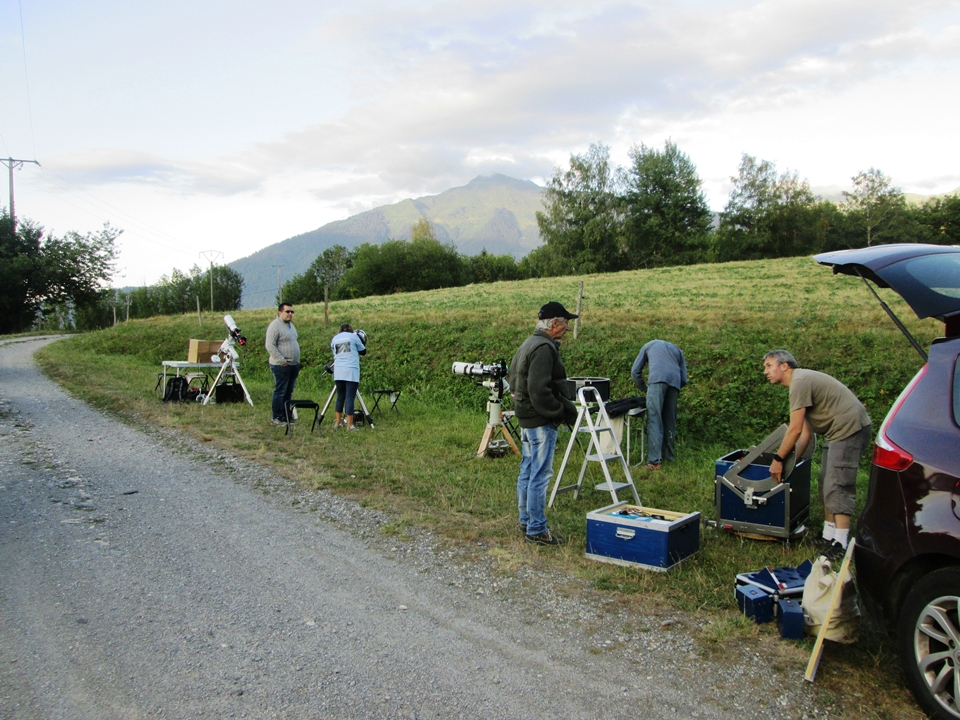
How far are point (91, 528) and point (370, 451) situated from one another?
388 cm

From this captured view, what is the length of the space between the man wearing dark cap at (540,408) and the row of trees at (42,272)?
49.4 meters

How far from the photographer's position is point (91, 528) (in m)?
5.91

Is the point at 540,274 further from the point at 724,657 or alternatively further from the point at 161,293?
the point at 724,657

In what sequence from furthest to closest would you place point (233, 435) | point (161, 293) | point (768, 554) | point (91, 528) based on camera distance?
point (161, 293)
point (233, 435)
point (91, 528)
point (768, 554)

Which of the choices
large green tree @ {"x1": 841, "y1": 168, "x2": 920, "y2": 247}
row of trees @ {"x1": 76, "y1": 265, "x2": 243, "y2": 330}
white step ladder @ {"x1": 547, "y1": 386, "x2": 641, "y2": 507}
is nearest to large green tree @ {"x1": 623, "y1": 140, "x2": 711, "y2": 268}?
large green tree @ {"x1": 841, "y1": 168, "x2": 920, "y2": 247}

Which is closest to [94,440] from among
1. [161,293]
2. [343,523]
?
[343,523]

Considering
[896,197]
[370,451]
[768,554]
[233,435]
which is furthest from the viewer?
[896,197]

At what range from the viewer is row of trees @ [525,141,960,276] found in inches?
2542

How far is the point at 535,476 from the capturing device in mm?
5766

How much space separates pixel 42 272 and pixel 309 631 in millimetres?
51303

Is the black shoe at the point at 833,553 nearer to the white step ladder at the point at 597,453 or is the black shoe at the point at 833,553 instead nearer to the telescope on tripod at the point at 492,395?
the white step ladder at the point at 597,453

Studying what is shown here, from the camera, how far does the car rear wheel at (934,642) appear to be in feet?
10.0

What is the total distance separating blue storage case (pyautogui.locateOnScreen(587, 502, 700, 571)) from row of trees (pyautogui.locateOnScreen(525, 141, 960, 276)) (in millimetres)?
60727

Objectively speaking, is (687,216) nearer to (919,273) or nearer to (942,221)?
(942,221)
